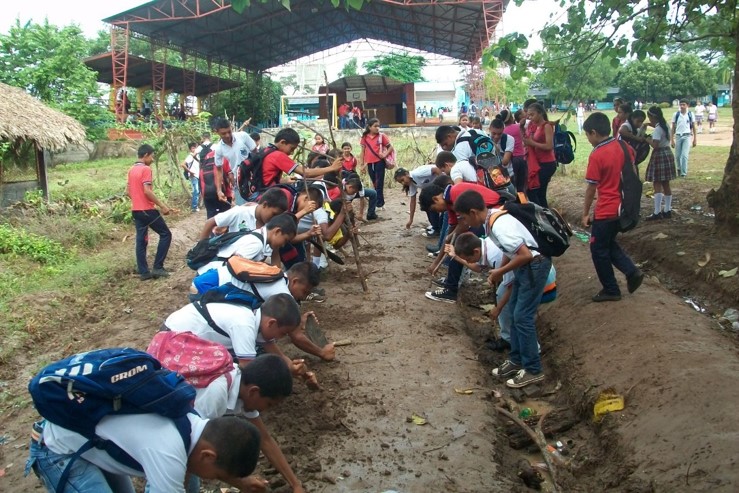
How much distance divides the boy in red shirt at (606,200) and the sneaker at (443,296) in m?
1.62

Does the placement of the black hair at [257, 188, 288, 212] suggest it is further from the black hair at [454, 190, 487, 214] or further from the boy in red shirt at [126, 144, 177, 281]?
the boy in red shirt at [126, 144, 177, 281]

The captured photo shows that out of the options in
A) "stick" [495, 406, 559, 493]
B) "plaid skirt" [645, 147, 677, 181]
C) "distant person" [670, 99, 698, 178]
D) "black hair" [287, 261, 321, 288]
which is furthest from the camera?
"distant person" [670, 99, 698, 178]

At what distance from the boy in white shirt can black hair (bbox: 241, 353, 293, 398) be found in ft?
7.72

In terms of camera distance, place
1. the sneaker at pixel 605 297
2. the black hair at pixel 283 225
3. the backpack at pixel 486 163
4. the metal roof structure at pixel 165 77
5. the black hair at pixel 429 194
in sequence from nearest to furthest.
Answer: the black hair at pixel 283 225 → the sneaker at pixel 605 297 → the black hair at pixel 429 194 → the backpack at pixel 486 163 → the metal roof structure at pixel 165 77

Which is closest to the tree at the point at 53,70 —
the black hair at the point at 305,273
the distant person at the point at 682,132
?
the distant person at the point at 682,132

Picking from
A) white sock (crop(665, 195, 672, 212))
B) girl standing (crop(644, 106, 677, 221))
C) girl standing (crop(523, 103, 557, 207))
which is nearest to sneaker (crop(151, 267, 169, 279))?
girl standing (crop(523, 103, 557, 207))

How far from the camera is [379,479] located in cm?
368

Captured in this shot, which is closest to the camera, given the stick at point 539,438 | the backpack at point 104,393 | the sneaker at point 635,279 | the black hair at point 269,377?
the backpack at point 104,393

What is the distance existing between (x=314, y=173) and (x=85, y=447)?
14.9 feet

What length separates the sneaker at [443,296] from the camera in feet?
22.8

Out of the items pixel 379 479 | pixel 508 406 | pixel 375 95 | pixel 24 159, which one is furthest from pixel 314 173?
pixel 375 95

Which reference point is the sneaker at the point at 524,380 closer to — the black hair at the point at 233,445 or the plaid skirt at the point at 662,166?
the black hair at the point at 233,445

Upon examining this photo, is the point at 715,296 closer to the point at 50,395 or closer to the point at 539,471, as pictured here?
the point at 539,471

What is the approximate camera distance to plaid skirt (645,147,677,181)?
9211mm
